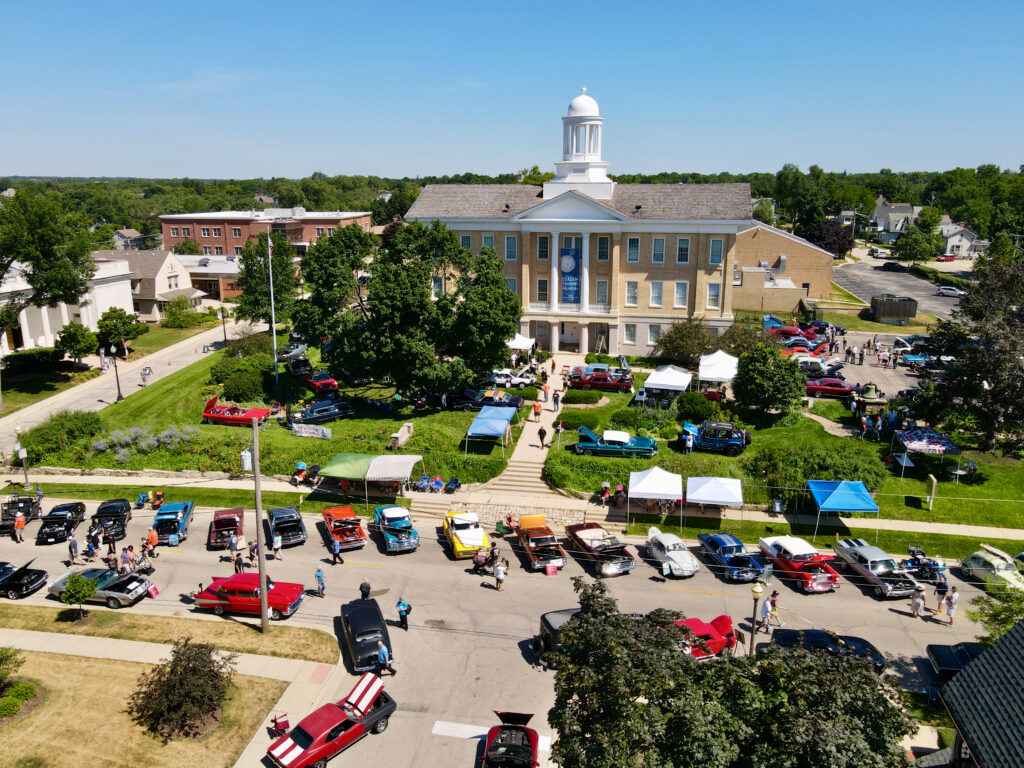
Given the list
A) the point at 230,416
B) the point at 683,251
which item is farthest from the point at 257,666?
the point at 683,251

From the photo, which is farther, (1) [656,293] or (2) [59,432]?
(1) [656,293]

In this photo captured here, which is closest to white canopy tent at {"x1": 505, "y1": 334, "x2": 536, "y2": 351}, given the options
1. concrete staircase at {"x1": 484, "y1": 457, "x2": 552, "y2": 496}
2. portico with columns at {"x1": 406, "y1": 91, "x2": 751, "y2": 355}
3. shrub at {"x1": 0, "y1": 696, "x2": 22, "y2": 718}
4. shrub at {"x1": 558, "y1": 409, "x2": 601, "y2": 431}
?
portico with columns at {"x1": 406, "y1": 91, "x2": 751, "y2": 355}

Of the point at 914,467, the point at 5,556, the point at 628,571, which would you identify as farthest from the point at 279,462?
the point at 914,467

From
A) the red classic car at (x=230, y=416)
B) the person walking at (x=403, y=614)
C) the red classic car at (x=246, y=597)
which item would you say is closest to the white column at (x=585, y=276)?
the red classic car at (x=230, y=416)

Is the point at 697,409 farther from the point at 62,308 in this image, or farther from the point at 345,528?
the point at 62,308

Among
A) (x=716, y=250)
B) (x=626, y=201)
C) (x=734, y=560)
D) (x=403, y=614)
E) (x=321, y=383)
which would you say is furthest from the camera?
(x=626, y=201)

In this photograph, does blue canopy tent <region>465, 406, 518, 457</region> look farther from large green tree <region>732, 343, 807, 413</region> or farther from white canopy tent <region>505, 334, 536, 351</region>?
large green tree <region>732, 343, 807, 413</region>

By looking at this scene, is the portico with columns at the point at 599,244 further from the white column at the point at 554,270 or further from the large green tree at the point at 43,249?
the large green tree at the point at 43,249
